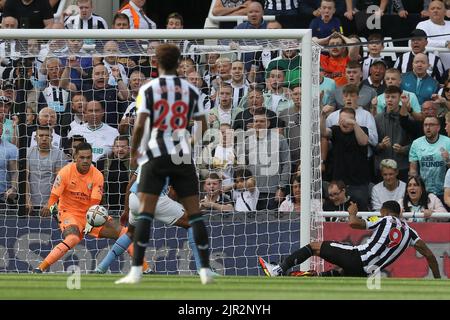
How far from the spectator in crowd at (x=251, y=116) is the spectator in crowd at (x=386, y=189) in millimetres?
1518

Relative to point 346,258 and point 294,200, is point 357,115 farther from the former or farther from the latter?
point 346,258

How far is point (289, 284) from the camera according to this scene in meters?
11.8

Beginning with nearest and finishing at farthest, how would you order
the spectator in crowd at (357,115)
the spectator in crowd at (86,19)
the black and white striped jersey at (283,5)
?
the spectator in crowd at (357,115) → the spectator in crowd at (86,19) → the black and white striped jersey at (283,5)

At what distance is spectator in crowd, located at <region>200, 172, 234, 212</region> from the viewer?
609 inches

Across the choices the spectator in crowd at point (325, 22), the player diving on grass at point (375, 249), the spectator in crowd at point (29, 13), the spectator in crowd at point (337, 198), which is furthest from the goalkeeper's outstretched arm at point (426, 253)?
the spectator in crowd at point (29, 13)

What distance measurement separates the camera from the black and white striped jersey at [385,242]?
14438mm

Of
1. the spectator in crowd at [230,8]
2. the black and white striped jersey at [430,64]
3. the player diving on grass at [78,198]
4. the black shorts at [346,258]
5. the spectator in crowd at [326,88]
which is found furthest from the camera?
the spectator in crowd at [230,8]

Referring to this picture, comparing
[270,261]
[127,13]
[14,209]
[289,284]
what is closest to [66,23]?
[127,13]

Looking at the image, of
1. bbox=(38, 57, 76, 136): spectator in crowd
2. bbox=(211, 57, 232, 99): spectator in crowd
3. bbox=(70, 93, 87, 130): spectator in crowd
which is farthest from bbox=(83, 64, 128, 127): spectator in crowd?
bbox=(211, 57, 232, 99): spectator in crowd

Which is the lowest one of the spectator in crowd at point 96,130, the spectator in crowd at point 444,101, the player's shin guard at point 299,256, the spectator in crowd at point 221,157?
the player's shin guard at point 299,256

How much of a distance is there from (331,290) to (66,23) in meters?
8.51

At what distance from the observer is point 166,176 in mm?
10688

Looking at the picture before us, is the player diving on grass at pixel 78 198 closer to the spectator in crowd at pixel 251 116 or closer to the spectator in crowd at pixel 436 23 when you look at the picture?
the spectator in crowd at pixel 251 116

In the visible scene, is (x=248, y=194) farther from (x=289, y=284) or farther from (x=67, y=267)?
(x=289, y=284)
